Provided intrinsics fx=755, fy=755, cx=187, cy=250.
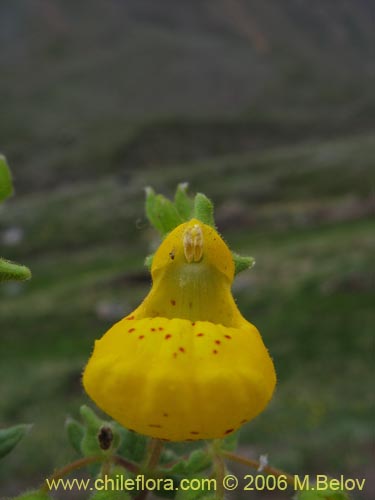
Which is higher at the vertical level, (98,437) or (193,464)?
(98,437)

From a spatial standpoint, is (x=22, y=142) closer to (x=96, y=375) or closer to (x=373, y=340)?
(x=373, y=340)

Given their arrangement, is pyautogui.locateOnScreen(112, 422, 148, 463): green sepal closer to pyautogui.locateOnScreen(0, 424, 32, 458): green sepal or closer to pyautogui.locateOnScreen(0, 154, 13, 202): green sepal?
pyautogui.locateOnScreen(0, 424, 32, 458): green sepal

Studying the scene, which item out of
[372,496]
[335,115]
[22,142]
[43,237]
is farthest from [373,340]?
[335,115]

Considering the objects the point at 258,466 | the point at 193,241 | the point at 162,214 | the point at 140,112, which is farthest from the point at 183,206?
the point at 140,112

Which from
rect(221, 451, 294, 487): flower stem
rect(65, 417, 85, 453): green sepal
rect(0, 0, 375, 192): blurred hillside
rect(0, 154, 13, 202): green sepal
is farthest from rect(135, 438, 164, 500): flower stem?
rect(0, 0, 375, 192): blurred hillside

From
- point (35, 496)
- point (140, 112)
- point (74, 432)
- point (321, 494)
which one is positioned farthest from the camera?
point (140, 112)

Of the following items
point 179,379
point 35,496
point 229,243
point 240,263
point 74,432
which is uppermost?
point 240,263

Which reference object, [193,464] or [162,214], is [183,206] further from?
[193,464]

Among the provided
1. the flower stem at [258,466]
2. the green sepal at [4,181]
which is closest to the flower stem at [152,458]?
the flower stem at [258,466]
